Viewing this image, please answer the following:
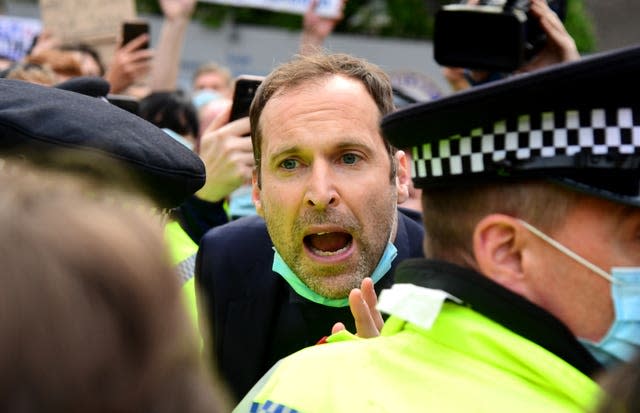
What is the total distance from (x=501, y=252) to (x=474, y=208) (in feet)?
0.31

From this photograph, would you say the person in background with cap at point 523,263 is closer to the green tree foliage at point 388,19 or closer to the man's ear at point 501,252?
the man's ear at point 501,252

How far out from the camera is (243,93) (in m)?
4.07

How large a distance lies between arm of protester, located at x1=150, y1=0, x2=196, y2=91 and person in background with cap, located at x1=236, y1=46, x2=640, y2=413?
5.54 meters

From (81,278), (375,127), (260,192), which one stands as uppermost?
(81,278)

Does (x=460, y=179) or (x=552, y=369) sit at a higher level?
(x=460, y=179)

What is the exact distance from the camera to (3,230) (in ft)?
4.06

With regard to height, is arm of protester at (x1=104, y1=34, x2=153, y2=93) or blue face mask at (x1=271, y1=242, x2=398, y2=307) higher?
blue face mask at (x1=271, y1=242, x2=398, y2=307)

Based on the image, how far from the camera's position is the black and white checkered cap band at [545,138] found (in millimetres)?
1750

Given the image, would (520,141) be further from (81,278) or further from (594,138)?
(81,278)

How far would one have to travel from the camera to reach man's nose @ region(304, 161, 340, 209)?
3.10 meters

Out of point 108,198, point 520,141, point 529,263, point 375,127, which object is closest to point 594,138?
point 520,141

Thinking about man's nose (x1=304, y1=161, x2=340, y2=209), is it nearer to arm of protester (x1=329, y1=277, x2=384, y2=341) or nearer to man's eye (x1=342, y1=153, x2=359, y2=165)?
man's eye (x1=342, y1=153, x2=359, y2=165)

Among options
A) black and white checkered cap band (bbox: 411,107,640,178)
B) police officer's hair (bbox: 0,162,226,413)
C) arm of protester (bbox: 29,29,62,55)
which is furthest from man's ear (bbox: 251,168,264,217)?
arm of protester (bbox: 29,29,62,55)

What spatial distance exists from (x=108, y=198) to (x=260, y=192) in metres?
1.86
